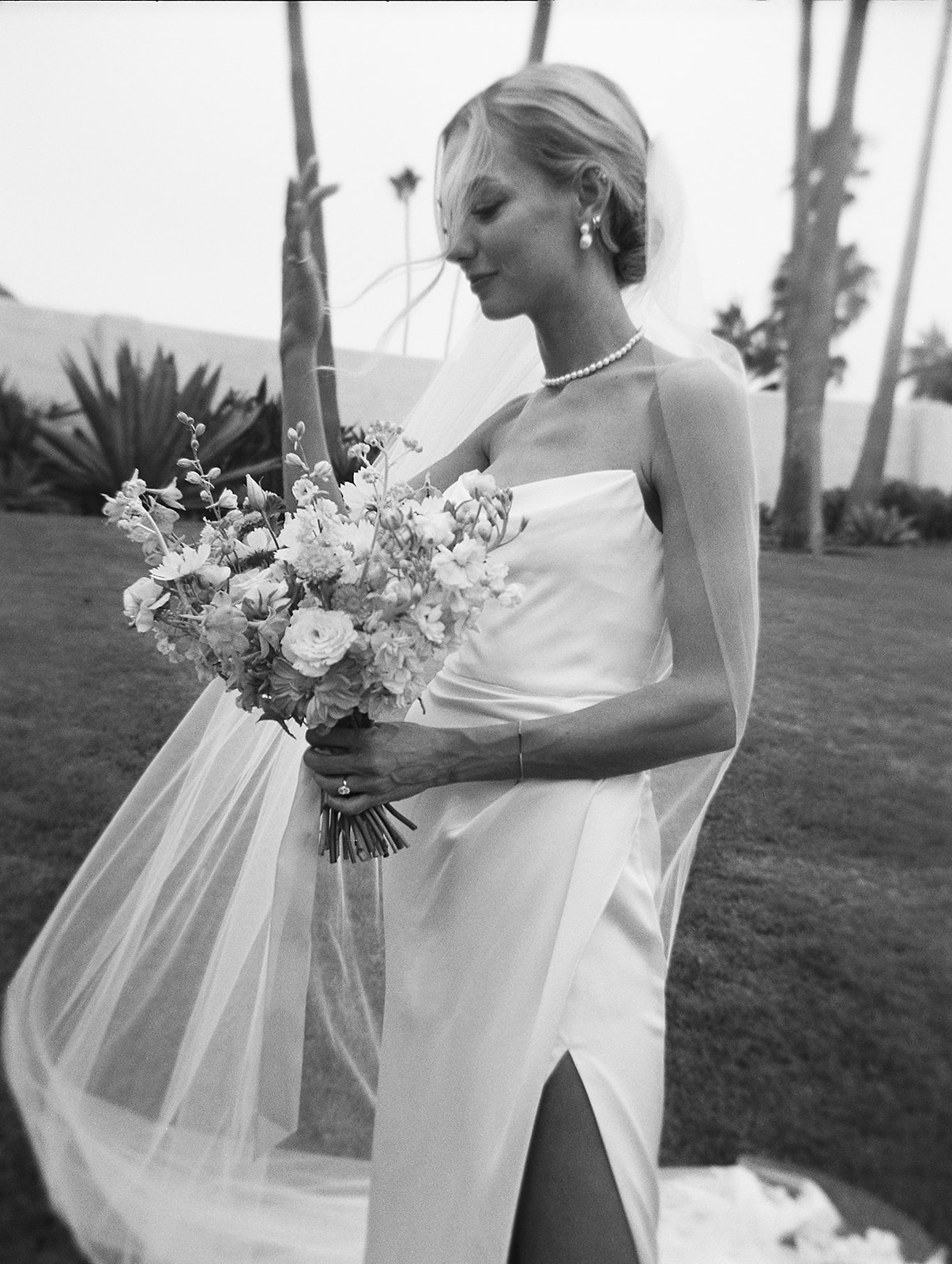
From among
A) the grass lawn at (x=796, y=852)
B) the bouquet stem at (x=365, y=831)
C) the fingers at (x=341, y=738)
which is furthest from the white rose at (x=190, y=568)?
the grass lawn at (x=796, y=852)

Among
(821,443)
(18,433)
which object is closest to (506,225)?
(821,443)

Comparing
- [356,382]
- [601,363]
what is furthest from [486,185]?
[356,382]

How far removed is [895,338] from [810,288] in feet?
1.04

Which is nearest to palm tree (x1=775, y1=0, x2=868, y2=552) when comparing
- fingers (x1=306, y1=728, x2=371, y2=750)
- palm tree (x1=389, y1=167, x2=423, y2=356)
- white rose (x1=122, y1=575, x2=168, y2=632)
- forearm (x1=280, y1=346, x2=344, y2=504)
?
palm tree (x1=389, y1=167, x2=423, y2=356)

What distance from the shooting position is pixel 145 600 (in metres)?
1.62

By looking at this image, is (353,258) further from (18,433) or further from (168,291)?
(18,433)

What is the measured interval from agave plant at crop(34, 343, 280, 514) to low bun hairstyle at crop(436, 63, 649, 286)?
97.3 inches

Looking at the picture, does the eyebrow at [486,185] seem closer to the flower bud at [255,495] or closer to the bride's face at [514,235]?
the bride's face at [514,235]

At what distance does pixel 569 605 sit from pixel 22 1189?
86.0 inches

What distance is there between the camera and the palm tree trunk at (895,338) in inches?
145

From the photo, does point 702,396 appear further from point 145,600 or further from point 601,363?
point 145,600

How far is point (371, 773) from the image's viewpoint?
162 cm

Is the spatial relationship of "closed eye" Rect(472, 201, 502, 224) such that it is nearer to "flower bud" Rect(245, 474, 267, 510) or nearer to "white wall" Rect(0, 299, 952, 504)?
"flower bud" Rect(245, 474, 267, 510)

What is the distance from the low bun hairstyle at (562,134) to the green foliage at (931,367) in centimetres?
232
